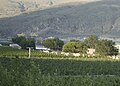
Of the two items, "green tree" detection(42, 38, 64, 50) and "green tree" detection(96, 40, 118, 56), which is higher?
"green tree" detection(96, 40, 118, 56)

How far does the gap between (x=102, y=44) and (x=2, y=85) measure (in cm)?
7838

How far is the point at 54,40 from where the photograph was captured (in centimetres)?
10262

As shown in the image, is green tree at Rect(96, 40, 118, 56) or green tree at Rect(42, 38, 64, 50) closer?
green tree at Rect(96, 40, 118, 56)

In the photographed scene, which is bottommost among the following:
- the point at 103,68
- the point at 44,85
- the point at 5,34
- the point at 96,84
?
the point at 5,34

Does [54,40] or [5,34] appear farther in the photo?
[5,34]

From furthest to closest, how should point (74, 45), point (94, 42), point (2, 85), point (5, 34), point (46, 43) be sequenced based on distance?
point (5, 34) → point (46, 43) → point (94, 42) → point (74, 45) → point (2, 85)

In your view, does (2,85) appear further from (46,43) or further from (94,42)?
(46,43)

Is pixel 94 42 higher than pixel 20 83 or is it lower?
lower

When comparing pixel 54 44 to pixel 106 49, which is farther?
pixel 54 44

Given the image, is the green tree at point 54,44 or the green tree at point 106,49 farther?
the green tree at point 54,44

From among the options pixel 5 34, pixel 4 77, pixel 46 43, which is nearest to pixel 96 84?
pixel 4 77

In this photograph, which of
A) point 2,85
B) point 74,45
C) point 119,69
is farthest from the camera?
point 74,45

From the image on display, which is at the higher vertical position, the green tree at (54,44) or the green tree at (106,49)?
the green tree at (106,49)

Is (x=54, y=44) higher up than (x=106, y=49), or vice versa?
(x=106, y=49)
